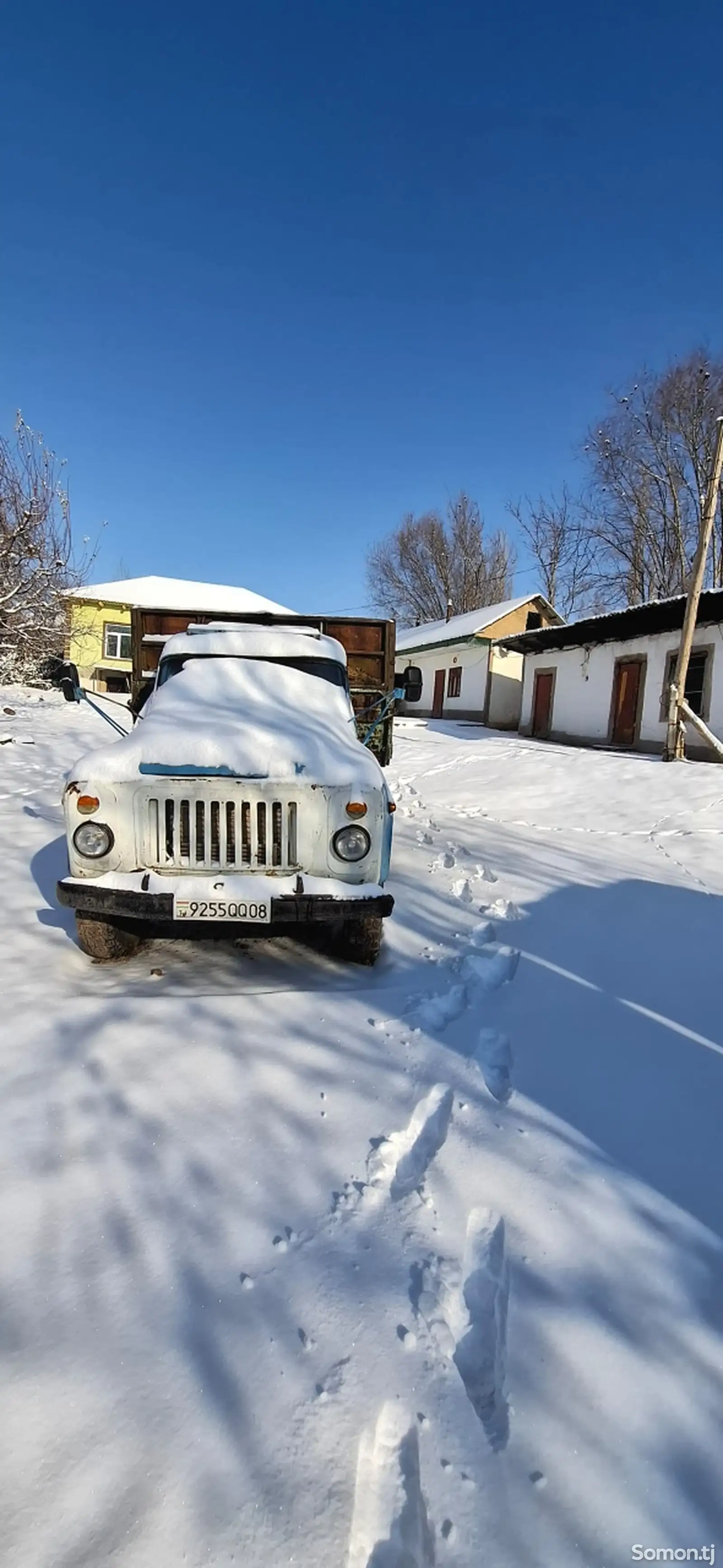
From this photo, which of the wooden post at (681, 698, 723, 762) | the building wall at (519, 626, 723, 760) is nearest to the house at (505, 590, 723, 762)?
the building wall at (519, 626, 723, 760)

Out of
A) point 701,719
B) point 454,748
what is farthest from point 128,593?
point 701,719

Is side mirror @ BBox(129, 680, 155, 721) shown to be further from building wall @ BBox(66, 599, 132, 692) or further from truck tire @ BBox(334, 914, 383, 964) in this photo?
building wall @ BBox(66, 599, 132, 692)

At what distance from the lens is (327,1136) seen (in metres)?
2.41

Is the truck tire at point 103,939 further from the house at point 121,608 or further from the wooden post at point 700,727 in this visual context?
the house at point 121,608

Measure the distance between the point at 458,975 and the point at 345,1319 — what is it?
90.3 inches

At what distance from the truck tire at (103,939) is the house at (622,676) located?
14.1m

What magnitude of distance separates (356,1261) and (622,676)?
18.8 metres

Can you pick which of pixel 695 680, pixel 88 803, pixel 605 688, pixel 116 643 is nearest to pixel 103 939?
pixel 88 803

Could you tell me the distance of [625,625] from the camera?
1819 centimetres

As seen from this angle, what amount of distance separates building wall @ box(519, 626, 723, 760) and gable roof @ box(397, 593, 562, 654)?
4.29 meters

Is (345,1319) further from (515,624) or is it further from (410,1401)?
(515,624)

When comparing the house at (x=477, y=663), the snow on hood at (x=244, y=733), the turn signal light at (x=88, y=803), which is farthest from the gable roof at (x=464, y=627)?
the turn signal light at (x=88, y=803)

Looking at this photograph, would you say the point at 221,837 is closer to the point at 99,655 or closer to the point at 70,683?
the point at 70,683

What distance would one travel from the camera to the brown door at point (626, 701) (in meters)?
18.1
